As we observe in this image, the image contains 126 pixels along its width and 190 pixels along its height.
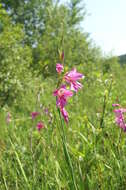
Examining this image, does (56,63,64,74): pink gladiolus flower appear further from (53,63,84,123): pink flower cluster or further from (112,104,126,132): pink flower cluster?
(112,104,126,132): pink flower cluster

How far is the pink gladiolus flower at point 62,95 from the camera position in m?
0.64

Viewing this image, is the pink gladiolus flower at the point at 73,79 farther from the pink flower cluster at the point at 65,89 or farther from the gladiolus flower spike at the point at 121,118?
the gladiolus flower spike at the point at 121,118

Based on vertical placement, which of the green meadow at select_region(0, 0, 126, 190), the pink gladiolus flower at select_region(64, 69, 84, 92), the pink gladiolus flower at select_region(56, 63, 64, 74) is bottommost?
the green meadow at select_region(0, 0, 126, 190)

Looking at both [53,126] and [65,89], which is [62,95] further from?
[53,126]

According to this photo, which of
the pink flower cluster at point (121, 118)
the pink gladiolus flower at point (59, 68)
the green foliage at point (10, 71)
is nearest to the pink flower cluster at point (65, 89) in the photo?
the pink gladiolus flower at point (59, 68)

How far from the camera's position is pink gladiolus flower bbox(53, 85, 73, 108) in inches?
25.1

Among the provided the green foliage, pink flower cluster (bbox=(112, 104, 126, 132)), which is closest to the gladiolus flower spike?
pink flower cluster (bbox=(112, 104, 126, 132))

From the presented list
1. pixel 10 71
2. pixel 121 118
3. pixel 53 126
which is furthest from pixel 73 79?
pixel 10 71

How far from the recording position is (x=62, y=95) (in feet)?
2.21

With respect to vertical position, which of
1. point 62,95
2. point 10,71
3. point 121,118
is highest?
point 10,71

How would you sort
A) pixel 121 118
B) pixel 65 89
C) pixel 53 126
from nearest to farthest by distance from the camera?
pixel 65 89 < pixel 53 126 < pixel 121 118

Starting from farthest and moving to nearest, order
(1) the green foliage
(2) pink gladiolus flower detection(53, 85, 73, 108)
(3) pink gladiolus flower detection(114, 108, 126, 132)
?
1. (1) the green foliage
2. (3) pink gladiolus flower detection(114, 108, 126, 132)
3. (2) pink gladiolus flower detection(53, 85, 73, 108)

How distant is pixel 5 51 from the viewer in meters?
4.60

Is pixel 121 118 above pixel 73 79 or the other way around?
the other way around
